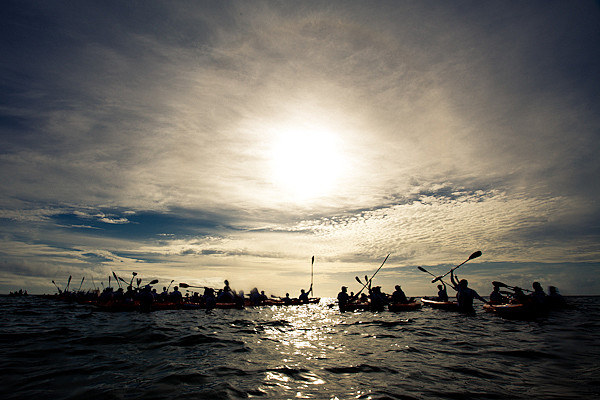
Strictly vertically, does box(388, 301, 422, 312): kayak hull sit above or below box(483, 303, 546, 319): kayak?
below

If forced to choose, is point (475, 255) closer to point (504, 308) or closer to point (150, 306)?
point (504, 308)

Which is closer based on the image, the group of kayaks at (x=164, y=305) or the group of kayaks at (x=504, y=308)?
the group of kayaks at (x=504, y=308)

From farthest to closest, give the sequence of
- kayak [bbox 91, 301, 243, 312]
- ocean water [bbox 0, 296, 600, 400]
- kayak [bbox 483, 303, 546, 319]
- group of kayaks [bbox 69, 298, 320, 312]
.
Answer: group of kayaks [bbox 69, 298, 320, 312], kayak [bbox 91, 301, 243, 312], kayak [bbox 483, 303, 546, 319], ocean water [bbox 0, 296, 600, 400]

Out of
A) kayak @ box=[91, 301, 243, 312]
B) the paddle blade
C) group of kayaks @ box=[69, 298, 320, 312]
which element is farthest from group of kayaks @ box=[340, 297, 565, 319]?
kayak @ box=[91, 301, 243, 312]

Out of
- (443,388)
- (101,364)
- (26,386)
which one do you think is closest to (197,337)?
(101,364)

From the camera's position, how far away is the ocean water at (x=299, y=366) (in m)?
4.45

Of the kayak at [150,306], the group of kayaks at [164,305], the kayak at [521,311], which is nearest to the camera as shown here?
the kayak at [521,311]

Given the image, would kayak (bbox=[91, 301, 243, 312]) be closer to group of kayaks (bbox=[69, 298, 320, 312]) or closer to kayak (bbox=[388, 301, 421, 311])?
group of kayaks (bbox=[69, 298, 320, 312])

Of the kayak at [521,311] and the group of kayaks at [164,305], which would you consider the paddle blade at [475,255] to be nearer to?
the kayak at [521,311]

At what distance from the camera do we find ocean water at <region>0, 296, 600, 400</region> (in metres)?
4.45

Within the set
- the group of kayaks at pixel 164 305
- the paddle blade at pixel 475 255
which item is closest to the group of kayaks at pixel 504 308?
the paddle blade at pixel 475 255

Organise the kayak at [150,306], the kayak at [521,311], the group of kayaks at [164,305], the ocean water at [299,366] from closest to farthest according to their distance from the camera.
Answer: the ocean water at [299,366] < the kayak at [521,311] < the kayak at [150,306] < the group of kayaks at [164,305]

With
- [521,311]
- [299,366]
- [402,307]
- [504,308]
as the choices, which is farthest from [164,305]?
[521,311]

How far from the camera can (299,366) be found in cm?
616
